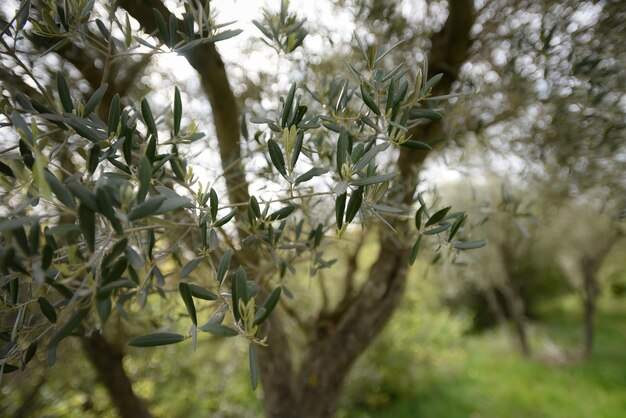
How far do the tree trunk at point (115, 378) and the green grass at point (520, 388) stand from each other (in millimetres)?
5029

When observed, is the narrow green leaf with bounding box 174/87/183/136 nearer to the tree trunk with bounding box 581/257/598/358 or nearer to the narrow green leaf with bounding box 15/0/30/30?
the narrow green leaf with bounding box 15/0/30/30

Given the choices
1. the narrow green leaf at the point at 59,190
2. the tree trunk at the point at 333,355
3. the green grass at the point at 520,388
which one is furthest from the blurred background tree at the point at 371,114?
the green grass at the point at 520,388

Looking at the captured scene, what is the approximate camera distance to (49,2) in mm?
1229

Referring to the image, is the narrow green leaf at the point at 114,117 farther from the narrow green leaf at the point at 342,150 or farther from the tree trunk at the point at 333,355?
the tree trunk at the point at 333,355

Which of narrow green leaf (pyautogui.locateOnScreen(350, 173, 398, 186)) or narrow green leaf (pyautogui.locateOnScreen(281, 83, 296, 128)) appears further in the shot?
narrow green leaf (pyautogui.locateOnScreen(281, 83, 296, 128))

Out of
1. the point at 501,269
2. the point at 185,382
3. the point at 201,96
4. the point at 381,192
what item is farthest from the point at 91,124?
the point at 501,269

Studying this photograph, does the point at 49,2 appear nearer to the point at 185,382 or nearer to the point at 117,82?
the point at 117,82

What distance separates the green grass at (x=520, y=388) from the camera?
21.2ft

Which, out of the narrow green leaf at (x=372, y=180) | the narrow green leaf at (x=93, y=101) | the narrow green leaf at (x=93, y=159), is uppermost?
the narrow green leaf at (x=93, y=101)

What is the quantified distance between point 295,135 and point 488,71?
2.94 meters

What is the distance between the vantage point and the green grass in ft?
21.2

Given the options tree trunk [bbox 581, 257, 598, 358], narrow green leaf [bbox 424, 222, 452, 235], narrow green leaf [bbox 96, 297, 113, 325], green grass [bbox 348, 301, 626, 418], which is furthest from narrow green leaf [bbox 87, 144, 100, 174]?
tree trunk [bbox 581, 257, 598, 358]

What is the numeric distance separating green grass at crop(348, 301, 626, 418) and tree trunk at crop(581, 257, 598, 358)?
295mm

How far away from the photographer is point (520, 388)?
7336mm
